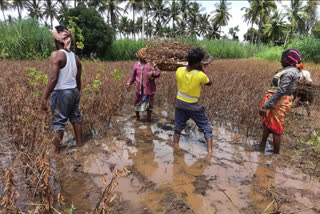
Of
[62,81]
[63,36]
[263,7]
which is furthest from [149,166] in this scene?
[263,7]

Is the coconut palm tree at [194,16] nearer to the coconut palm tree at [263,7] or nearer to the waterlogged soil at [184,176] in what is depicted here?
the coconut palm tree at [263,7]

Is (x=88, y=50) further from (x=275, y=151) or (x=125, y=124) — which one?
(x=275, y=151)

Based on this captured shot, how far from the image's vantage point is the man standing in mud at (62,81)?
2381mm

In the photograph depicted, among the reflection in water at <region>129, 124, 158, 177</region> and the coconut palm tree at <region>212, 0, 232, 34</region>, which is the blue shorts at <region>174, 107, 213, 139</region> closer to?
the reflection in water at <region>129, 124, 158, 177</region>

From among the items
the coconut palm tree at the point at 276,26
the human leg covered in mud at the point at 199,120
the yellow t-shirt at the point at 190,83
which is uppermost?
the coconut palm tree at the point at 276,26

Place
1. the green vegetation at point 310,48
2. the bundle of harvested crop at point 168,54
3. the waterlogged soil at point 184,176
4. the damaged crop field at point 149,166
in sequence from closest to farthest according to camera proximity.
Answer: the damaged crop field at point 149,166
the waterlogged soil at point 184,176
the bundle of harvested crop at point 168,54
the green vegetation at point 310,48

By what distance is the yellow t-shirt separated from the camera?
2693 millimetres

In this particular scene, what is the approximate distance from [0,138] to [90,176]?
1.69m

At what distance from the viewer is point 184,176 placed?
235cm

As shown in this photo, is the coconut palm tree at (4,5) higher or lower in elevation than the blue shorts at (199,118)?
higher

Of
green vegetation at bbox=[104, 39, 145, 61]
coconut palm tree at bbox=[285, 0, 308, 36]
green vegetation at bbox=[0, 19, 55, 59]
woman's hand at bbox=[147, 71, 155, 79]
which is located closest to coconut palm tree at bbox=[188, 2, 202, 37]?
coconut palm tree at bbox=[285, 0, 308, 36]

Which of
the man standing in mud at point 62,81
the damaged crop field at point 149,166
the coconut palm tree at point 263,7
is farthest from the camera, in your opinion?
the coconut palm tree at point 263,7

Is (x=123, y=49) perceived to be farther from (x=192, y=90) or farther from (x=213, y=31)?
(x=213, y=31)

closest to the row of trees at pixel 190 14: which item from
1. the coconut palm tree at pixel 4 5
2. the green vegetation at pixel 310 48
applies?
the coconut palm tree at pixel 4 5
